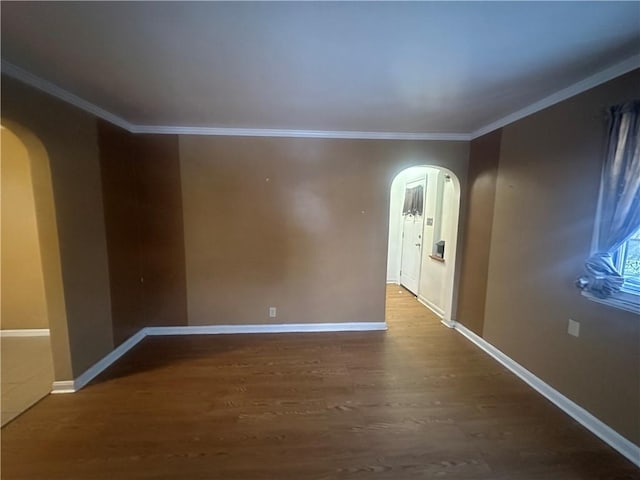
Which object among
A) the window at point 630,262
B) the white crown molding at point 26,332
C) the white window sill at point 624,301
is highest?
the window at point 630,262

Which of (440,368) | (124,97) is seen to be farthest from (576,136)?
(124,97)

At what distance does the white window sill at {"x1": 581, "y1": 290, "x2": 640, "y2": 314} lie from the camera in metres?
1.81

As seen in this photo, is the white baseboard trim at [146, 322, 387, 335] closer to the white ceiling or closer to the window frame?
the window frame

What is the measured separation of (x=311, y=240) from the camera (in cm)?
360

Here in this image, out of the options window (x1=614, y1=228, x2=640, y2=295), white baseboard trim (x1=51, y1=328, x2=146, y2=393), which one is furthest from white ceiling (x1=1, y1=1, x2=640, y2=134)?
white baseboard trim (x1=51, y1=328, x2=146, y2=393)

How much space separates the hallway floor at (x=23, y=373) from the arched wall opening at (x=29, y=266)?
17cm

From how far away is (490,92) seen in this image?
90.1 inches

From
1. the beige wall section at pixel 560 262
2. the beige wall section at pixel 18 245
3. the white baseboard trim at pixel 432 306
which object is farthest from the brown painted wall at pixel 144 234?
the beige wall section at pixel 560 262

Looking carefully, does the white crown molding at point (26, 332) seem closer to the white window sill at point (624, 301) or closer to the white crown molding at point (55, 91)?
the white crown molding at point (55, 91)

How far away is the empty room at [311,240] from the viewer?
1657 millimetres

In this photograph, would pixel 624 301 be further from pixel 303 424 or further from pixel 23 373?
pixel 23 373

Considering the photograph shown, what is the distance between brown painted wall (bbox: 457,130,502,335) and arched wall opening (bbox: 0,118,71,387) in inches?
159

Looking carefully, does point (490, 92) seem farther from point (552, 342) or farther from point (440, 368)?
point (440, 368)

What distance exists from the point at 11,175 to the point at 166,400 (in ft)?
9.79
